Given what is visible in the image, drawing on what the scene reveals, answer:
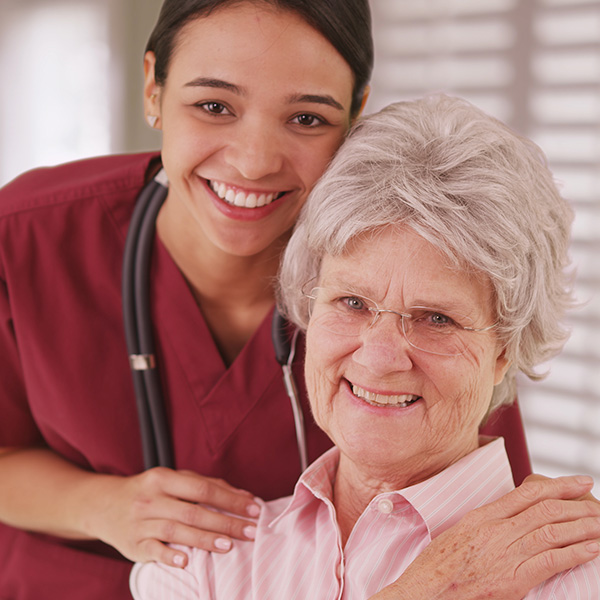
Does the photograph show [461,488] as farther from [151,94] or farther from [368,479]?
[151,94]

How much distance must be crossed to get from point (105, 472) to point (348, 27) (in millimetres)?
1064

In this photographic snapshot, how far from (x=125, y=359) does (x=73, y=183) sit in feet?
1.34

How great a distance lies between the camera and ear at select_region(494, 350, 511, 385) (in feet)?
4.14

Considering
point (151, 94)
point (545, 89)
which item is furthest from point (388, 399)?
Answer: point (545, 89)

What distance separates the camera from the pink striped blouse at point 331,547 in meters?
1.21

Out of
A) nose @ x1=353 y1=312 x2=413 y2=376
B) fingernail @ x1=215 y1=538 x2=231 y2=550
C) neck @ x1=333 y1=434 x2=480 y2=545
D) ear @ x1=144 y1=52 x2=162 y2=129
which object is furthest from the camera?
ear @ x1=144 y1=52 x2=162 y2=129

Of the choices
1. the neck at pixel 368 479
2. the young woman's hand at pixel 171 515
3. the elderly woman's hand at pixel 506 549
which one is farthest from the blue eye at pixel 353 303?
the young woman's hand at pixel 171 515

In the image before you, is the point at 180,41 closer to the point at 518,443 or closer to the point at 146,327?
the point at 146,327

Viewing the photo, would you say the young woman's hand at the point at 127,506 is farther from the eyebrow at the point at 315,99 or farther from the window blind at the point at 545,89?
the window blind at the point at 545,89

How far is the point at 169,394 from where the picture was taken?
5.40 feet

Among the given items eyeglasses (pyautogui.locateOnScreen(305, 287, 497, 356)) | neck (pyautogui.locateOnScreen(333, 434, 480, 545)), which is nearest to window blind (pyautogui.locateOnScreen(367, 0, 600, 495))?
neck (pyautogui.locateOnScreen(333, 434, 480, 545))

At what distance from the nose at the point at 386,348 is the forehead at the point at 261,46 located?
17.9 inches

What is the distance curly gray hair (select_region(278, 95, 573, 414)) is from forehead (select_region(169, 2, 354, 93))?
13cm

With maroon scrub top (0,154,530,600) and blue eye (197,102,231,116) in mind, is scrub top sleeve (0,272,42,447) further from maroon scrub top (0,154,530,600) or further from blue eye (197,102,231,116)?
blue eye (197,102,231,116)
